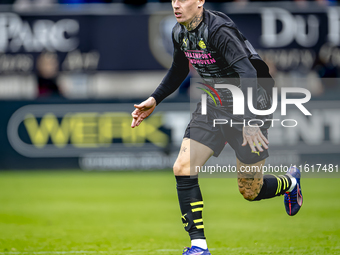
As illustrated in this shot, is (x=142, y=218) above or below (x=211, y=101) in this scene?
below

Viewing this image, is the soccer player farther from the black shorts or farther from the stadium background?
the stadium background

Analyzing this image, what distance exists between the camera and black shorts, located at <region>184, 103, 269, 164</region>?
4.62 meters

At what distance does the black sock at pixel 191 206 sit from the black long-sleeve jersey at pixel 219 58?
768mm

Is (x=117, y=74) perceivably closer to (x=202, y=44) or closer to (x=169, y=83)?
(x=169, y=83)

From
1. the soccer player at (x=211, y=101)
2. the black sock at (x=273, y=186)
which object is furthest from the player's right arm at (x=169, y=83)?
the black sock at (x=273, y=186)

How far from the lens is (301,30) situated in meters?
12.5

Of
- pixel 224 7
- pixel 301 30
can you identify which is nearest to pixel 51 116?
pixel 224 7

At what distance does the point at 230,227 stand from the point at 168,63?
6.60 m

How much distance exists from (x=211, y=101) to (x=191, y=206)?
0.99 m

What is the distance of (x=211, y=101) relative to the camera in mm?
4801

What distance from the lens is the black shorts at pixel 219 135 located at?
4621mm

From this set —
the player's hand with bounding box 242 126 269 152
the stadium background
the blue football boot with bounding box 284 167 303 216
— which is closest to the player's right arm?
the player's hand with bounding box 242 126 269 152

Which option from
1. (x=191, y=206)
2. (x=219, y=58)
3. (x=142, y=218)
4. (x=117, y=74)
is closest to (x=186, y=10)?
(x=219, y=58)

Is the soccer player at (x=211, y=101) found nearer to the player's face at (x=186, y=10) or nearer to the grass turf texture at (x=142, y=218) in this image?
the player's face at (x=186, y=10)
